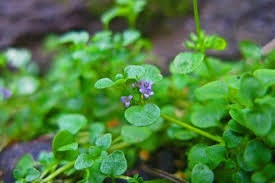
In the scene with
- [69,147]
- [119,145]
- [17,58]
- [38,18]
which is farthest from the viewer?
[38,18]

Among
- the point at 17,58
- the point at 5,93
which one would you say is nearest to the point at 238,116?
the point at 5,93

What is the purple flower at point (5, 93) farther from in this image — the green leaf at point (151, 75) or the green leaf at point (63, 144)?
the green leaf at point (151, 75)

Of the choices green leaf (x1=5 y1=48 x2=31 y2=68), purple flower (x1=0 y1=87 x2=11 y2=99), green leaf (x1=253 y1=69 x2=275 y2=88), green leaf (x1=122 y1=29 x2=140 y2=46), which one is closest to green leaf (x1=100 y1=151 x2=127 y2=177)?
green leaf (x1=253 y1=69 x2=275 y2=88)

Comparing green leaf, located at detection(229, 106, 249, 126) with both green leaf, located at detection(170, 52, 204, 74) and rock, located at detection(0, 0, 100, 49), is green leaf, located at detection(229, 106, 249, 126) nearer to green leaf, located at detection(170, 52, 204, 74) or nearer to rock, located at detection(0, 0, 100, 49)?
green leaf, located at detection(170, 52, 204, 74)

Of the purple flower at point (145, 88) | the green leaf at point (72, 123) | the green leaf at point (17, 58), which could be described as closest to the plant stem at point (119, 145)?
the green leaf at point (72, 123)

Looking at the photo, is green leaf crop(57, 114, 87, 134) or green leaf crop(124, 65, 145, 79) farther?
green leaf crop(57, 114, 87, 134)

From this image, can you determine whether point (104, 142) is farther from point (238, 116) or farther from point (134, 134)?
point (238, 116)
